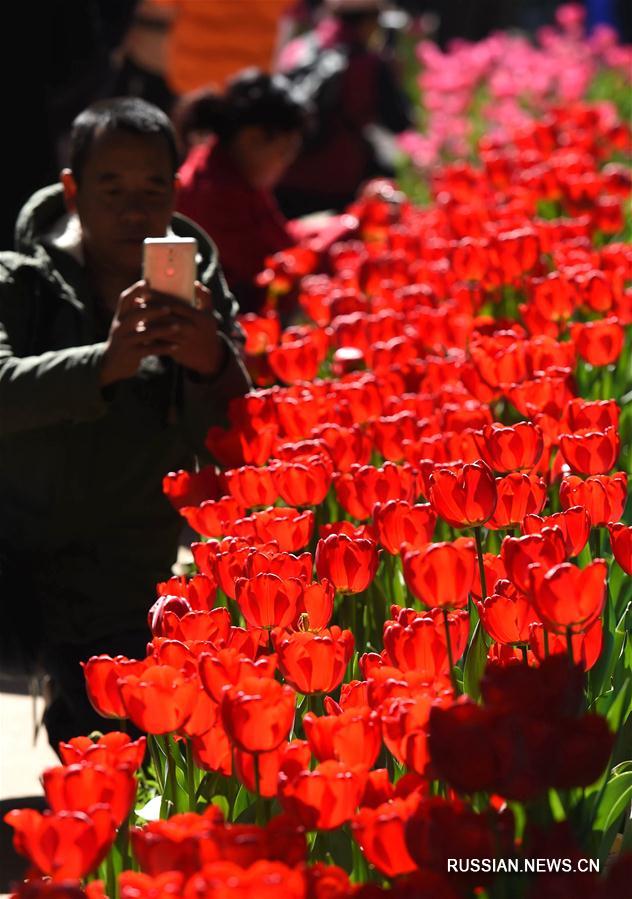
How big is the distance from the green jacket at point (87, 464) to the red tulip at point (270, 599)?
106 cm

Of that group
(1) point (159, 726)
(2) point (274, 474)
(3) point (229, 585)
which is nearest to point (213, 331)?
(2) point (274, 474)

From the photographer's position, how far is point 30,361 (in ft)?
9.09

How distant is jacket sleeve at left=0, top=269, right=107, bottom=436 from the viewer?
106 inches

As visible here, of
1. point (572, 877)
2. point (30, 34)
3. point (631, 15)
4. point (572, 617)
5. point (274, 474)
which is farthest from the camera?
point (631, 15)

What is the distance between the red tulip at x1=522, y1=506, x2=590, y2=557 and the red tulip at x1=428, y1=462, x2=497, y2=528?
56 millimetres

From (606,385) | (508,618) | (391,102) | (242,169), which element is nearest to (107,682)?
(508,618)

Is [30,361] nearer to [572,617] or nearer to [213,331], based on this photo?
[213,331]

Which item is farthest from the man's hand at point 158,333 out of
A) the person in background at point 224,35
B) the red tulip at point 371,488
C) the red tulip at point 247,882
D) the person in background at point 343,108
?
the person in background at point 224,35

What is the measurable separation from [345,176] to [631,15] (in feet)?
28.5

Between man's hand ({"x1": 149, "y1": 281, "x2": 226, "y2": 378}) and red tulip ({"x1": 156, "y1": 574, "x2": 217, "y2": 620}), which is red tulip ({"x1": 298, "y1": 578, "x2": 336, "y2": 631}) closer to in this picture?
red tulip ({"x1": 156, "y1": 574, "x2": 217, "y2": 620})

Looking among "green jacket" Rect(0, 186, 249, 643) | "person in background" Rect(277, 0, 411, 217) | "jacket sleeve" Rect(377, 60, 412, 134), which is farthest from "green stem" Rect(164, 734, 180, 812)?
"jacket sleeve" Rect(377, 60, 412, 134)

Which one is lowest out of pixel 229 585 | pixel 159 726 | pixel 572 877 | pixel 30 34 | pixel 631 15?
pixel 572 877

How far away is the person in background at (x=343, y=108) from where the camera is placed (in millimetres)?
8352

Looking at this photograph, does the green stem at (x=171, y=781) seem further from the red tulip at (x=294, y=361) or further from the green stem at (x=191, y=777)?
the red tulip at (x=294, y=361)
